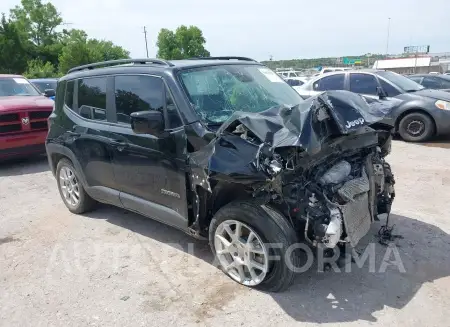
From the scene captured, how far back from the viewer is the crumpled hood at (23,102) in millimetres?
7953

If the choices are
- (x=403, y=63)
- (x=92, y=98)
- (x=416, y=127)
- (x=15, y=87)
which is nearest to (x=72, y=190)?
(x=92, y=98)

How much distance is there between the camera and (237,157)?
307 cm

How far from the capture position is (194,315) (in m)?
3.14

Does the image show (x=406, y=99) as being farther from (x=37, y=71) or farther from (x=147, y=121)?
(x=37, y=71)

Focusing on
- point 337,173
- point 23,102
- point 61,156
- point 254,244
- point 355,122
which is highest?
point 355,122

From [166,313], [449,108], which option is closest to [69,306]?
[166,313]

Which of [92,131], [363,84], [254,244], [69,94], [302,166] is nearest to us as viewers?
[302,166]

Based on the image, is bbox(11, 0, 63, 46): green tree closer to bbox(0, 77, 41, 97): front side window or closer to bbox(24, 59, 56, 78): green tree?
bbox(24, 59, 56, 78): green tree

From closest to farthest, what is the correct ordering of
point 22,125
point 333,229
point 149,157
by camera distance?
point 333,229 → point 149,157 → point 22,125

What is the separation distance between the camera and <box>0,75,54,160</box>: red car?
783 centimetres

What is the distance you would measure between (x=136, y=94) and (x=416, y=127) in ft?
23.3

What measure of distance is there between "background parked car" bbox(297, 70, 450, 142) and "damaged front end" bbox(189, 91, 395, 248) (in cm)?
549

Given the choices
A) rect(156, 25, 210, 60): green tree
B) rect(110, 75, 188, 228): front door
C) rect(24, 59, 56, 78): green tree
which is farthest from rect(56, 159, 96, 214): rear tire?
rect(156, 25, 210, 60): green tree

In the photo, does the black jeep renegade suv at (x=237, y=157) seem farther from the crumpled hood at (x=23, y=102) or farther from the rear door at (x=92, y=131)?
the crumpled hood at (x=23, y=102)
